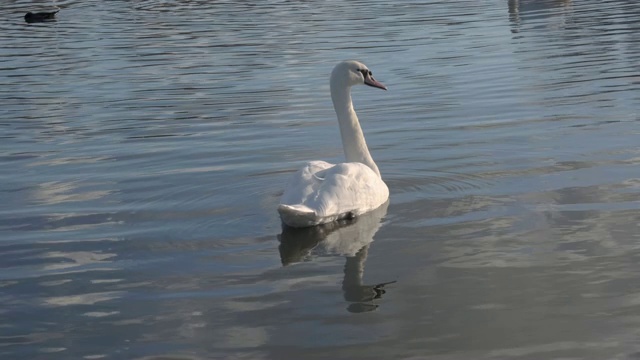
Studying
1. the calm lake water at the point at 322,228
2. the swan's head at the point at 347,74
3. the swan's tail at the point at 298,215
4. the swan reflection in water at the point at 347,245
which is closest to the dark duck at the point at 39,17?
the calm lake water at the point at 322,228

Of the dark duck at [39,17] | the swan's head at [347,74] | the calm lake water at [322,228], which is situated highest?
the swan's head at [347,74]

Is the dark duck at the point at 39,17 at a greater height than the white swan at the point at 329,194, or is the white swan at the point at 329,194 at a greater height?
the white swan at the point at 329,194

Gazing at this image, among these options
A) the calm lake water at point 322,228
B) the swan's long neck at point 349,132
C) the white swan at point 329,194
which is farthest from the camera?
the swan's long neck at point 349,132

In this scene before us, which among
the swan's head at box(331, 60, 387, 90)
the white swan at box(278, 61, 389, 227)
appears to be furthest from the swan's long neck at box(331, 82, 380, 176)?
the white swan at box(278, 61, 389, 227)

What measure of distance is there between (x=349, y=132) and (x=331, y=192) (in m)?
1.93

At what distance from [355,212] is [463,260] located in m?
1.63

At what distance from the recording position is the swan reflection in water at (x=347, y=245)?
7.78 m

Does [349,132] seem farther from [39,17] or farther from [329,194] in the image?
[39,17]

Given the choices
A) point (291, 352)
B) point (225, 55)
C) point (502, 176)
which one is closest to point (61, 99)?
point (225, 55)

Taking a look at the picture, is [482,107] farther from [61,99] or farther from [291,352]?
[291,352]

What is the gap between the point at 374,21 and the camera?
33250 mm

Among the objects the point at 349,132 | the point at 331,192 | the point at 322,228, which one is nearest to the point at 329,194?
the point at 331,192

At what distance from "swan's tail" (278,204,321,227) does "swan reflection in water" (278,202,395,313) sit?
87 millimetres

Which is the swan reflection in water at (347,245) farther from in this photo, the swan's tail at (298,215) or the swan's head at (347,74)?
the swan's head at (347,74)
